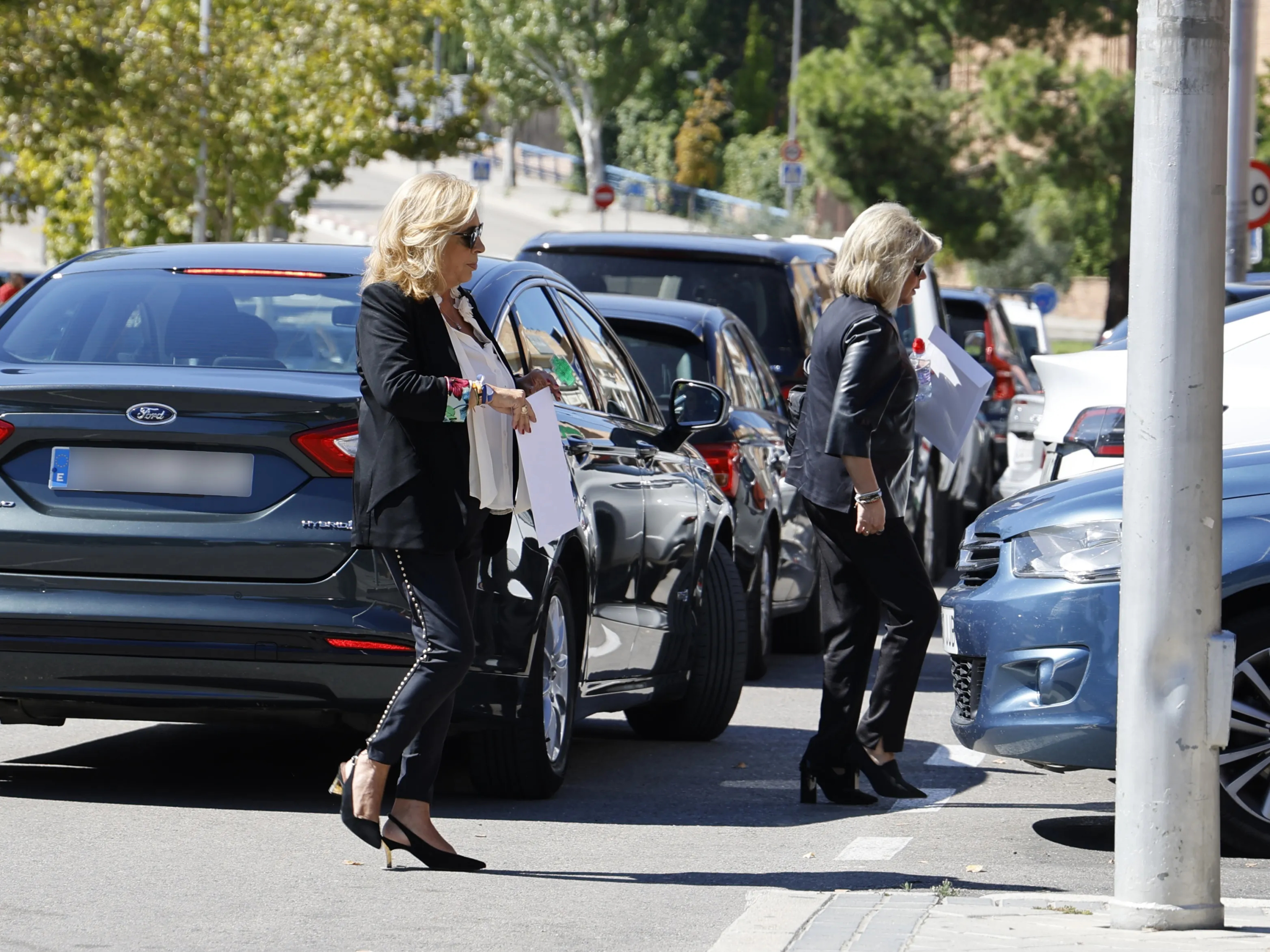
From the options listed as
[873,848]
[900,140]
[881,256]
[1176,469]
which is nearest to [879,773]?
[873,848]

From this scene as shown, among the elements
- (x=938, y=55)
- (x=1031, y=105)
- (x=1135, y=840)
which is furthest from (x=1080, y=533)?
(x=938, y=55)

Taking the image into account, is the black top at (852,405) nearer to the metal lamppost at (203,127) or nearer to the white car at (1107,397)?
the white car at (1107,397)

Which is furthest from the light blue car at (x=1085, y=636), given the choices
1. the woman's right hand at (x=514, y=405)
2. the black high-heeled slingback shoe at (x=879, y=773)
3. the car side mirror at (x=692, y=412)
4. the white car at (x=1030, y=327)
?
the white car at (x=1030, y=327)

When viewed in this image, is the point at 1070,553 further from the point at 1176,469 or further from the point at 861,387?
the point at 1176,469

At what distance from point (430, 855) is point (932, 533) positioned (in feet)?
30.9

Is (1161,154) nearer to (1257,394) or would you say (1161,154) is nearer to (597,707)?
(597,707)

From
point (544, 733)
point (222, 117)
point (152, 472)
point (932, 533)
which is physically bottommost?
point (932, 533)

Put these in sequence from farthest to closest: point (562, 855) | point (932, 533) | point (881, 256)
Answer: point (932, 533)
point (881, 256)
point (562, 855)

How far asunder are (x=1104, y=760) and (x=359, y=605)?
208 cm

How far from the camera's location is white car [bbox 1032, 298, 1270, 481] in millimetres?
9172

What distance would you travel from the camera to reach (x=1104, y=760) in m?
6.12

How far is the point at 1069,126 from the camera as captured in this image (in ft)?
117

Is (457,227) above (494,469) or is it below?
above

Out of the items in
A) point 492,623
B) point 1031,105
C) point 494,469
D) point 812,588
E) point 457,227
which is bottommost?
point 812,588
